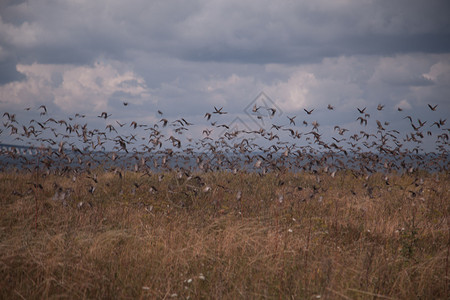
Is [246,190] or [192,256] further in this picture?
[246,190]

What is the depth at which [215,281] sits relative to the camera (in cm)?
389

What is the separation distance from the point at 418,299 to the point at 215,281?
2.51m

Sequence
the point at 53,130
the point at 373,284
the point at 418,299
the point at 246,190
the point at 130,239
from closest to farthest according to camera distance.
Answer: the point at 418,299
the point at 373,284
the point at 130,239
the point at 53,130
the point at 246,190

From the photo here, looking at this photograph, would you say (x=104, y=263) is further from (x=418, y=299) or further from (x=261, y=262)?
(x=418, y=299)

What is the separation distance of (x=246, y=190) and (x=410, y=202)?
4.86 m

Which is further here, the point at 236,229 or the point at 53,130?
the point at 53,130

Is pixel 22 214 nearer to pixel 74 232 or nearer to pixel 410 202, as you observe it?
pixel 74 232

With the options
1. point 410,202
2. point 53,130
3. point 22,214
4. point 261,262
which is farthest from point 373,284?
point 53,130

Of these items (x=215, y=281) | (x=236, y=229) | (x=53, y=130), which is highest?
(x=53, y=130)

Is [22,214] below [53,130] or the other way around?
below

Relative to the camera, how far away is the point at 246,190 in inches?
392

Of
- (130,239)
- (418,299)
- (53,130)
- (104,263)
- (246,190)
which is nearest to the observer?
(418,299)

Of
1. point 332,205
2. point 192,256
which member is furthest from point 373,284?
point 332,205

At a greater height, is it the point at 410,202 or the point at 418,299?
the point at 410,202
